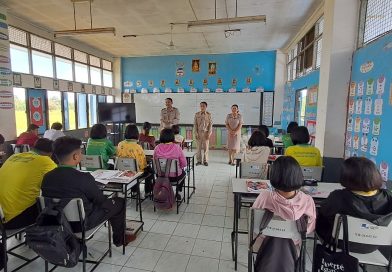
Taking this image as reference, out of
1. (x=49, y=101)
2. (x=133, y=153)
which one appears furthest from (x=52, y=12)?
(x=133, y=153)

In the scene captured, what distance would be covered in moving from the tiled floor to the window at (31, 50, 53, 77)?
165 inches

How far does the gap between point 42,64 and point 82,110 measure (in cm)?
184

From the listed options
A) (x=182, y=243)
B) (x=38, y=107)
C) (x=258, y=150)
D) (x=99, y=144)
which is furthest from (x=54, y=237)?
(x=38, y=107)

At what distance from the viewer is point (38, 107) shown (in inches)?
221

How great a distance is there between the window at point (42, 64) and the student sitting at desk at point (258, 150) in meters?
5.21

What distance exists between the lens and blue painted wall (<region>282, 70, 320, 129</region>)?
4.56 metres

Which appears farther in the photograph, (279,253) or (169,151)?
(169,151)

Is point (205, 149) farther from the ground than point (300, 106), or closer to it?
closer to it

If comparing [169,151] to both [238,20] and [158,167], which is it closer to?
[158,167]

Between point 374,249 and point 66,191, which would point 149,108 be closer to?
point 66,191

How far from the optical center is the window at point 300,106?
17.9 ft

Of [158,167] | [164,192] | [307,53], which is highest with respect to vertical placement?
[307,53]

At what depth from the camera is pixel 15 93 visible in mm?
4988

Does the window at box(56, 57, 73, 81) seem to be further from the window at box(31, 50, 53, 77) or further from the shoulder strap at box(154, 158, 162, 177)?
the shoulder strap at box(154, 158, 162, 177)
